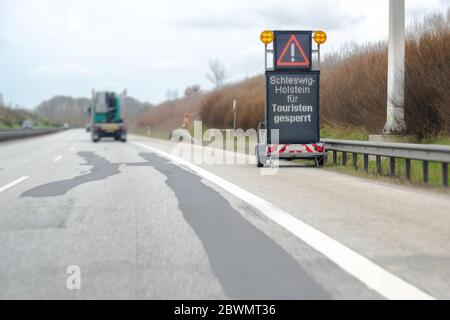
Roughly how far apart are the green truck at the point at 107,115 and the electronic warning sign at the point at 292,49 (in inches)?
1074

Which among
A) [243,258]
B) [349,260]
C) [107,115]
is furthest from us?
[107,115]

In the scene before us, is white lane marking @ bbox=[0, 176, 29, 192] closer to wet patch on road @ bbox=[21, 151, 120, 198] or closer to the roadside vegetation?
wet patch on road @ bbox=[21, 151, 120, 198]

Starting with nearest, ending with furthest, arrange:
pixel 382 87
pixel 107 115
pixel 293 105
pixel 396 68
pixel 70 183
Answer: pixel 70 183
pixel 396 68
pixel 293 105
pixel 382 87
pixel 107 115

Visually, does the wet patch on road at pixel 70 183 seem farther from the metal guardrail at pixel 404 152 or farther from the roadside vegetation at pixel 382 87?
the roadside vegetation at pixel 382 87

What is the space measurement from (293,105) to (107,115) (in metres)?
28.2

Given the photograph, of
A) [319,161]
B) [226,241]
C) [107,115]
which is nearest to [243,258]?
[226,241]

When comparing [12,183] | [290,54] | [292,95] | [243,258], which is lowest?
[243,258]

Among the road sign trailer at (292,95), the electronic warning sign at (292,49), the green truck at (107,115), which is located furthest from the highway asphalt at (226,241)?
the green truck at (107,115)

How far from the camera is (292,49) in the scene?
697 inches

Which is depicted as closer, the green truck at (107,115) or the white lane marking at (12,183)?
the white lane marking at (12,183)

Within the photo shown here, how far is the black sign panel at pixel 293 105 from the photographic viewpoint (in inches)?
691

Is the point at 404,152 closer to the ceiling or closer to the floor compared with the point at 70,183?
closer to the ceiling

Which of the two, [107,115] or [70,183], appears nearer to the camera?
[70,183]

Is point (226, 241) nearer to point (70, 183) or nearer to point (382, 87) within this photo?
point (70, 183)
